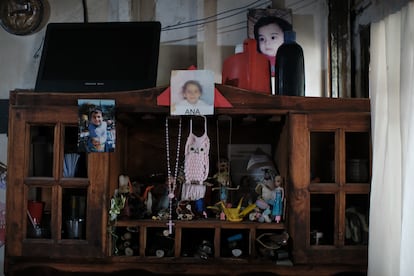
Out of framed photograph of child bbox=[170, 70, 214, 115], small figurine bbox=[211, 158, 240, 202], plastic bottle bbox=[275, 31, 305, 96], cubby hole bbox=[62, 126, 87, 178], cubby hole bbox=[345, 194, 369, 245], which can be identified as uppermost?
plastic bottle bbox=[275, 31, 305, 96]

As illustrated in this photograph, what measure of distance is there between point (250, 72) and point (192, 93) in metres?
0.22

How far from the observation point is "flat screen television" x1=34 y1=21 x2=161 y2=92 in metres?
1.42

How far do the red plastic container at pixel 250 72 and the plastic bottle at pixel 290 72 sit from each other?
1.5 inches

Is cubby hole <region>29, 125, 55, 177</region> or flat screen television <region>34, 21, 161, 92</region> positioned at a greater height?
flat screen television <region>34, 21, 161, 92</region>

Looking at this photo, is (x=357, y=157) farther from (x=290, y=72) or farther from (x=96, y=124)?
(x=96, y=124)

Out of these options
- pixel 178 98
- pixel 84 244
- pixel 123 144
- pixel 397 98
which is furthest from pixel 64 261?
pixel 397 98

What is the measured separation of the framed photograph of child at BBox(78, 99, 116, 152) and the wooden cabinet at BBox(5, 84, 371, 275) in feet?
0.08

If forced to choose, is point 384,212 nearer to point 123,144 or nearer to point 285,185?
point 285,185

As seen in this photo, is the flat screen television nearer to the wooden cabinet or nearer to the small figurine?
the wooden cabinet

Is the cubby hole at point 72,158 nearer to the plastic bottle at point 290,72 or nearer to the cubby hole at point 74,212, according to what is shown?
the cubby hole at point 74,212

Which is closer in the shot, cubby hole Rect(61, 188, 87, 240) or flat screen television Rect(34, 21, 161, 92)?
cubby hole Rect(61, 188, 87, 240)

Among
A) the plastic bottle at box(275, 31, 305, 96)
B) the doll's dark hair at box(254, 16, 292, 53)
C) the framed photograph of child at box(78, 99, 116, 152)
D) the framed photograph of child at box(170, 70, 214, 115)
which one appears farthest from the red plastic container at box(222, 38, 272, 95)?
the framed photograph of child at box(78, 99, 116, 152)

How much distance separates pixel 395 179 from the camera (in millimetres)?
1152

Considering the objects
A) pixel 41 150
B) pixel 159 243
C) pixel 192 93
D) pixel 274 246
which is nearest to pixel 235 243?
pixel 274 246
